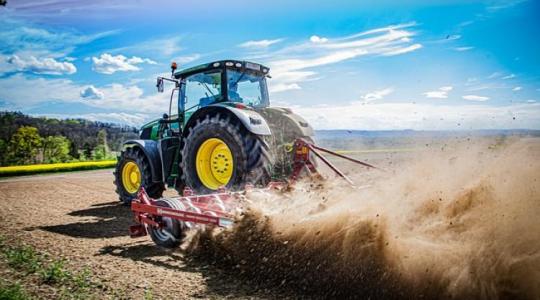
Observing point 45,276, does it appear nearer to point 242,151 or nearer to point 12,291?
point 12,291

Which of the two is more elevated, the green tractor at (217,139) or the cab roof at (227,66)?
the cab roof at (227,66)

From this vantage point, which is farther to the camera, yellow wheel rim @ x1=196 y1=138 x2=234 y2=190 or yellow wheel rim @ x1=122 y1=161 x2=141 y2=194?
yellow wheel rim @ x1=122 y1=161 x2=141 y2=194

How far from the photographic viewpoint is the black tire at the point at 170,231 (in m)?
4.70

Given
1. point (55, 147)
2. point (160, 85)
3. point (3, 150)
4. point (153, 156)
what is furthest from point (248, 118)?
point (3, 150)

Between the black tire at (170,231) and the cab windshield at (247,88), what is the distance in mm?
3000

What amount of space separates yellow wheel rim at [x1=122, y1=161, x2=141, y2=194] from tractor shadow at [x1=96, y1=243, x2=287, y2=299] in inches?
138

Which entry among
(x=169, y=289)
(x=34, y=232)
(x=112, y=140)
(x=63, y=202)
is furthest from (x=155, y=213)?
(x=112, y=140)

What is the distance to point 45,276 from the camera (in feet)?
12.1

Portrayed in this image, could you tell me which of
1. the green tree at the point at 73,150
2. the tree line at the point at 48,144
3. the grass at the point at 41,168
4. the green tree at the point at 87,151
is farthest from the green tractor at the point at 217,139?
the green tree at the point at 73,150

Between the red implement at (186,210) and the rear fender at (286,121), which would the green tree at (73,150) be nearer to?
the rear fender at (286,121)

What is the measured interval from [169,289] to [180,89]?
5215 mm

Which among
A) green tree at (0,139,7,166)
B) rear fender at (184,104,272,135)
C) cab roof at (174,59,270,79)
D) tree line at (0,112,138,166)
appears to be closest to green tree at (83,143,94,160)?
tree line at (0,112,138,166)

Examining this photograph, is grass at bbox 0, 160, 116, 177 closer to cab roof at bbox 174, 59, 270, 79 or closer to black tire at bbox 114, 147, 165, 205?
black tire at bbox 114, 147, 165, 205

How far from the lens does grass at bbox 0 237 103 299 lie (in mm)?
3299
